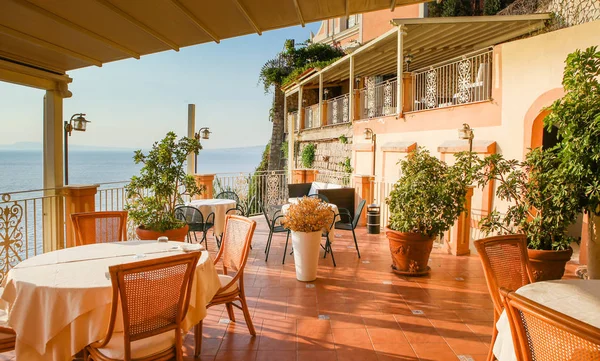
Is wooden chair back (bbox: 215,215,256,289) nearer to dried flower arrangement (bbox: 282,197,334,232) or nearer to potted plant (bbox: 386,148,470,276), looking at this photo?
dried flower arrangement (bbox: 282,197,334,232)

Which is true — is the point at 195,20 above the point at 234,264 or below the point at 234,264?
above

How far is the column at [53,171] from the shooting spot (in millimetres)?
4574

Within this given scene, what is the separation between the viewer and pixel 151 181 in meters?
4.48

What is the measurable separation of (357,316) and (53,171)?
12.9 feet

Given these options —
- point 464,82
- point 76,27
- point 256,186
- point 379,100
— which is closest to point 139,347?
point 76,27

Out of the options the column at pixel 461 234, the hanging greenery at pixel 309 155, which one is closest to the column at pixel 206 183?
the column at pixel 461 234

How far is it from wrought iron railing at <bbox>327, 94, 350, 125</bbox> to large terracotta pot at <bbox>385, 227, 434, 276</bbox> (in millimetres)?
8402

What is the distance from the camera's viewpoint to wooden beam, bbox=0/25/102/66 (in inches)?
122

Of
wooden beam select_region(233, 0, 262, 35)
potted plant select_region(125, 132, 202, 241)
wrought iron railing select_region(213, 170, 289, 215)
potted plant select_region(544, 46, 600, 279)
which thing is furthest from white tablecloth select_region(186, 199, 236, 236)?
potted plant select_region(544, 46, 600, 279)

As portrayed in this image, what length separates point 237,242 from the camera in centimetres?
312

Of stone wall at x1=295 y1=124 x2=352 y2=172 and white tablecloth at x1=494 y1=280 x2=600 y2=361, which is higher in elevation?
stone wall at x1=295 y1=124 x2=352 y2=172

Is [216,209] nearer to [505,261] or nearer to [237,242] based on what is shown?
[237,242]

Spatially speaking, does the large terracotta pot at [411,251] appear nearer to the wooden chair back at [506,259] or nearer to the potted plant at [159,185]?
the wooden chair back at [506,259]

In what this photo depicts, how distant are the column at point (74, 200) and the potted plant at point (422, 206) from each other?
12.1ft
